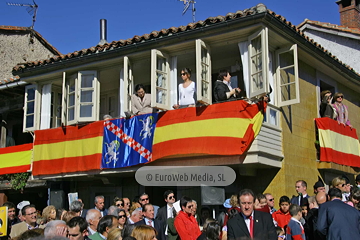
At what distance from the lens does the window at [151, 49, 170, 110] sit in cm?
1252

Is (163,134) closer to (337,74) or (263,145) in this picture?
(263,145)

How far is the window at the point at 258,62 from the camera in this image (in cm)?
1113

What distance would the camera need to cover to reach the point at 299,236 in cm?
796

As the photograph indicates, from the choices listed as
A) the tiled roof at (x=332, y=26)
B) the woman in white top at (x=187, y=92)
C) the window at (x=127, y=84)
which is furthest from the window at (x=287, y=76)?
the tiled roof at (x=332, y=26)

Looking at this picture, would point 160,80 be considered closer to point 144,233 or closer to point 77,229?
point 77,229

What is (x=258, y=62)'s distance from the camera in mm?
11508

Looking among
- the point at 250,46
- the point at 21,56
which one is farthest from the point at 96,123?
the point at 21,56

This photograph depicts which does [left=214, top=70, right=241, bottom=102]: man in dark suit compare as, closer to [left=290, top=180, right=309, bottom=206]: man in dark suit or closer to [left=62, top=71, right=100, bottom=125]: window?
[left=290, top=180, right=309, bottom=206]: man in dark suit

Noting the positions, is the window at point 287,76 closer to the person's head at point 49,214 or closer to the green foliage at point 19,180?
the person's head at point 49,214

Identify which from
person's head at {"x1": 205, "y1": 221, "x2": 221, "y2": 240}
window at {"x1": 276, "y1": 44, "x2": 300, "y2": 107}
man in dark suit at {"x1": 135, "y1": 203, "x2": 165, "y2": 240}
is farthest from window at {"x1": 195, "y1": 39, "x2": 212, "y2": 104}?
person's head at {"x1": 205, "y1": 221, "x2": 221, "y2": 240}

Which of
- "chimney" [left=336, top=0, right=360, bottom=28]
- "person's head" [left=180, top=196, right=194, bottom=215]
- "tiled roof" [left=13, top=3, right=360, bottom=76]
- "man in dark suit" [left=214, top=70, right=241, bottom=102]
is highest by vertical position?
"chimney" [left=336, top=0, right=360, bottom=28]

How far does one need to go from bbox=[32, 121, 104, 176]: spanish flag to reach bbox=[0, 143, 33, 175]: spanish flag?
718 mm

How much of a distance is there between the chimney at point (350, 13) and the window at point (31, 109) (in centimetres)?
1533

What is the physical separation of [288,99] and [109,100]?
6.30 m
